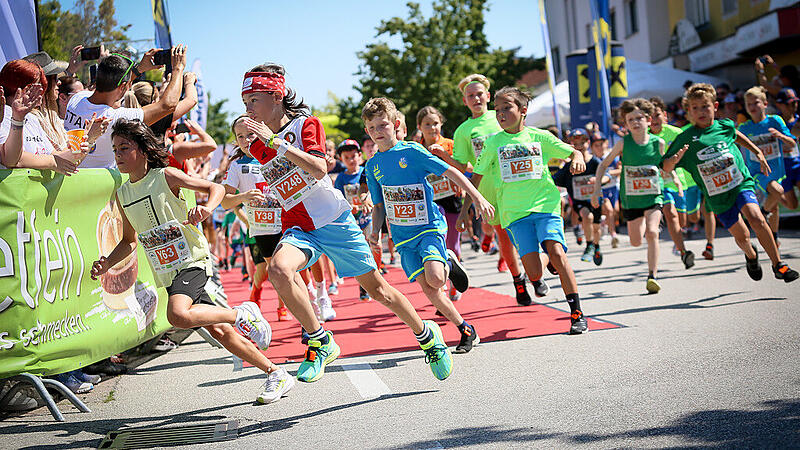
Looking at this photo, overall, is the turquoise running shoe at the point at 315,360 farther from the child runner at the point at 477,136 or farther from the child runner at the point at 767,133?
the child runner at the point at 767,133

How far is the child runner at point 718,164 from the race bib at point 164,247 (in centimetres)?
555

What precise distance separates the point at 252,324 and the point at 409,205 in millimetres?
1872

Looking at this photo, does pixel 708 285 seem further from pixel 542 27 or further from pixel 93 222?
pixel 542 27

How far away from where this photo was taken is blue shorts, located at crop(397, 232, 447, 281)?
6.72 meters

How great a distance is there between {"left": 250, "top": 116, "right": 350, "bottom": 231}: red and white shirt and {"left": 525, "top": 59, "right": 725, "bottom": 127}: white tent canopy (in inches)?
644

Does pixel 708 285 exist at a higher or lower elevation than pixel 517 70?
lower

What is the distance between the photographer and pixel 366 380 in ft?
19.7

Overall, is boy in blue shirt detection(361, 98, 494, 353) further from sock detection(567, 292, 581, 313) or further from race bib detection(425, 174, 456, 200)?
race bib detection(425, 174, 456, 200)

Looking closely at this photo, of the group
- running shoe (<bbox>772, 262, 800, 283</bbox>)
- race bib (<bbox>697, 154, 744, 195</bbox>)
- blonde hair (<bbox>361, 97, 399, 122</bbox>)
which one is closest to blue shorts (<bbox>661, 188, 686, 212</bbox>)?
race bib (<bbox>697, 154, 744, 195</bbox>)

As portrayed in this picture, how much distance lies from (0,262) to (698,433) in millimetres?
4013

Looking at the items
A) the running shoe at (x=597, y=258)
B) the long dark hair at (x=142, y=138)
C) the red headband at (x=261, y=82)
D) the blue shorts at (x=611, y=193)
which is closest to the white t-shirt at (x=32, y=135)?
the long dark hair at (x=142, y=138)

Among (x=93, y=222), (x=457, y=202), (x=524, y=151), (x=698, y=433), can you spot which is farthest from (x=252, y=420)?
(x=457, y=202)

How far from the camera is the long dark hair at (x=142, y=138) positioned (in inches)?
215

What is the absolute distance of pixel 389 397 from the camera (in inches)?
212
